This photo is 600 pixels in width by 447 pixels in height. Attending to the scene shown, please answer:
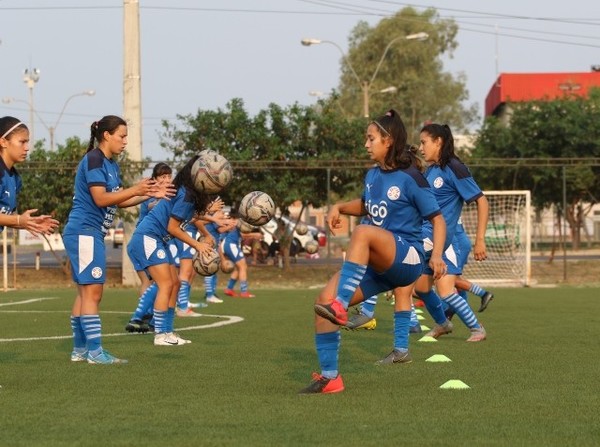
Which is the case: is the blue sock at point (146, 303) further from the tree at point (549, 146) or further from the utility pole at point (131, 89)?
the tree at point (549, 146)

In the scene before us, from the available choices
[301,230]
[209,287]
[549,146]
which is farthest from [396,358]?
[549,146]

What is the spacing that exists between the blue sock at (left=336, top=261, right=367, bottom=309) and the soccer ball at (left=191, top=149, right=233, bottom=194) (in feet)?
10.2

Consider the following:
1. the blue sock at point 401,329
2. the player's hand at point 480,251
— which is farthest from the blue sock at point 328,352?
the player's hand at point 480,251

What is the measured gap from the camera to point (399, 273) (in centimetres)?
746

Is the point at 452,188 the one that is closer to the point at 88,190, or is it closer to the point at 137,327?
the point at 88,190

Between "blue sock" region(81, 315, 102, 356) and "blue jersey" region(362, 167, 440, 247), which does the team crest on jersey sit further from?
"blue sock" region(81, 315, 102, 356)

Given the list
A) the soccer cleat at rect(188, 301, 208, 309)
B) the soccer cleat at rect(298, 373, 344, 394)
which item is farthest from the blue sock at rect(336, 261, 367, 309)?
the soccer cleat at rect(188, 301, 208, 309)

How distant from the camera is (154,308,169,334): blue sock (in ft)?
36.3

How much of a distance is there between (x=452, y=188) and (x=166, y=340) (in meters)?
3.09

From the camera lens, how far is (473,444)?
5.50 meters

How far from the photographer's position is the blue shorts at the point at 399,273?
24.3 feet

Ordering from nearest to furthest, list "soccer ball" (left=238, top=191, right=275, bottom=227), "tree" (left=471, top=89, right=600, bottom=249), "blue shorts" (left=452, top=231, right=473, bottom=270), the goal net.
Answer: "soccer ball" (left=238, top=191, right=275, bottom=227) → "blue shorts" (left=452, top=231, right=473, bottom=270) → the goal net → "tree" (left=471, top=89, right=600, bottom=249)

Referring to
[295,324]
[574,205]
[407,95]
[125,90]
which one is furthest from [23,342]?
[407,95]

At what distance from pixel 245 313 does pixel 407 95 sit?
63626 millimetres
